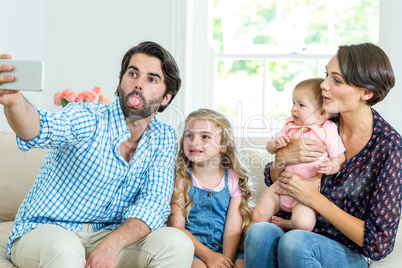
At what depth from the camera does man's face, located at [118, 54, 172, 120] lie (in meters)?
1.85

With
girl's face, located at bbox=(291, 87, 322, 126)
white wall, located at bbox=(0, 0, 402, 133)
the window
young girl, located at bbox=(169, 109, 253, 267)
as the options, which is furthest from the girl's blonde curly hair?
the window

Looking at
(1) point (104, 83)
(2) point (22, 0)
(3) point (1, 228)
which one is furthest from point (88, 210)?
(2) point (22, 0)

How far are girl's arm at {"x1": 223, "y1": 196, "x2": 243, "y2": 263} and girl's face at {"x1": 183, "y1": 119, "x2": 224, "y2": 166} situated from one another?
8.7 inches

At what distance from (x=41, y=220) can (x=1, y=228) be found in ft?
1.79

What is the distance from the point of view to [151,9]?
323 cm

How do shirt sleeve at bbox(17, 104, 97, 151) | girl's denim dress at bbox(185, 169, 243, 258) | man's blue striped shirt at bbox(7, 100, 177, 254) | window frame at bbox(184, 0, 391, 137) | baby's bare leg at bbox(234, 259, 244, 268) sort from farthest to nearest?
window frame at bbox(184, 0, 391, 137)
girl's denim dress at bbox(185, 169, 243, 258)
baby's bare leg at bbox(234, 259, 244, 268)
man's blue striped shirt at bbox(7, 100, 177, 254)
shirt sleeve at bbox(17, 104, 97, 151)

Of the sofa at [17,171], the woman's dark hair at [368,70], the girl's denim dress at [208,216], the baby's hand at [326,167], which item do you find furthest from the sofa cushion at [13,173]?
the woman's dark hair at [368,70]

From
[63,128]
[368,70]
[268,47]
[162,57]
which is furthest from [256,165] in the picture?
[268,47]

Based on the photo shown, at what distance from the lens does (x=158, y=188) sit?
181cm

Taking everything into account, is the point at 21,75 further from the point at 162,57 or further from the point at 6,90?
the point at 162,57

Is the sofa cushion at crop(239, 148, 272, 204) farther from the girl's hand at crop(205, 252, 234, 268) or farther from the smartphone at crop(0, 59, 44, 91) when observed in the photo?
the smartphone at crop(0, 59, 44, 91)

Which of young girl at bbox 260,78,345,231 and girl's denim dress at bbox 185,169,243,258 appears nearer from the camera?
young girl at bbox 260,78,345,231

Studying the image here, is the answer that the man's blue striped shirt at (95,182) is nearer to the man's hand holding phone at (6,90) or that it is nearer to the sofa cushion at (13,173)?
the man's hand holding phone at (6,90)

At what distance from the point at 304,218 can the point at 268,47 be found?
192 centimetres
